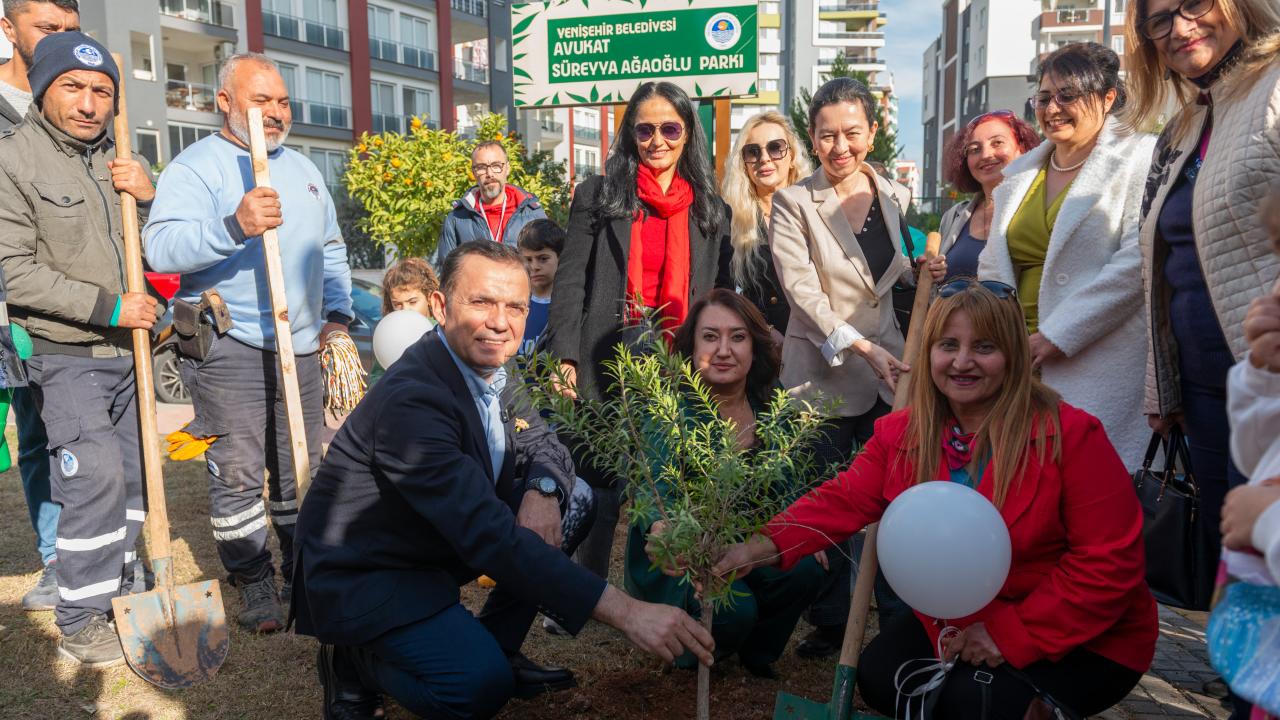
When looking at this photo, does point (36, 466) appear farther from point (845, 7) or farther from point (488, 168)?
point (845, 7)

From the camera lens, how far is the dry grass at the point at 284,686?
10.5 ft

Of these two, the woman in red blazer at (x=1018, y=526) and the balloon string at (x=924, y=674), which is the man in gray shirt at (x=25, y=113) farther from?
the balloon string at (x=924, y=674)

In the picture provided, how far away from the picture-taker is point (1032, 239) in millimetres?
3381

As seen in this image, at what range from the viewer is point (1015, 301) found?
2.57 meters

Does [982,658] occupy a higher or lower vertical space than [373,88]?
lower

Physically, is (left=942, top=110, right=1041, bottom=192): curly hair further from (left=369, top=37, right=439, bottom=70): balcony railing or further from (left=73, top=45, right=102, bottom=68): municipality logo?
(left=369, top=37, right=439, bottom=70): balcony railing

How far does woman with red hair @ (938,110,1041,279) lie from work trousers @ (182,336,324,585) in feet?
9.60

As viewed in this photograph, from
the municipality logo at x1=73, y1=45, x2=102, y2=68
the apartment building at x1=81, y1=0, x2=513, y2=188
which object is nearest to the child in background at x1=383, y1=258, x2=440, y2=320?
the municipality logo at x1=73, y1=45, x2=102, y2=68

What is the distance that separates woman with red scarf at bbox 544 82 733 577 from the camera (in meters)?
3.90

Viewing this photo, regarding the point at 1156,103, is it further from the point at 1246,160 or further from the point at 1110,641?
the point at 1110,641

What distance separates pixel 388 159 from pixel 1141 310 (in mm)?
7558

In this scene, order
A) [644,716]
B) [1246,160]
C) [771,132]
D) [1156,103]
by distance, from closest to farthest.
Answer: [1246,160], [1156,103], [644,716], [771,132]

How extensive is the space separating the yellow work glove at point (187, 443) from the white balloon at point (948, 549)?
286cm

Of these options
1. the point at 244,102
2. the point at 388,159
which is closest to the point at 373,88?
the point at 388,159
